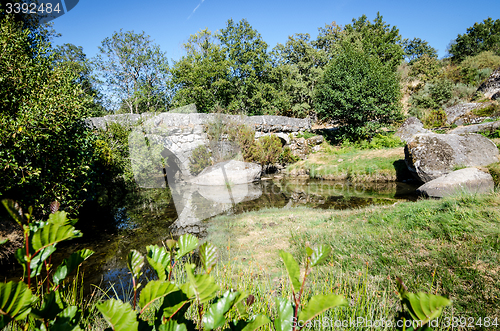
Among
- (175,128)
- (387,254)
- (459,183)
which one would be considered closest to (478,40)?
(459,183)

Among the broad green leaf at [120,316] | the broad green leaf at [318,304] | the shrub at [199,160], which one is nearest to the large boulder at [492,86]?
the shrub at [199,160]

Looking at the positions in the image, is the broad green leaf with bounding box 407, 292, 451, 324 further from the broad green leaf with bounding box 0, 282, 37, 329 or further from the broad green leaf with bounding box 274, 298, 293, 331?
the broad green leaf with bounding box 0, 282, 37, 329

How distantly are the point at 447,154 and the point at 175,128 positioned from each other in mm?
13079

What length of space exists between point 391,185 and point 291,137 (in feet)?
28.3

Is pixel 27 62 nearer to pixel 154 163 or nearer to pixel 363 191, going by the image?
pixel 154 163

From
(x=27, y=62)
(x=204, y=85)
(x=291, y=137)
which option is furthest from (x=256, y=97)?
(x=27, y=62)

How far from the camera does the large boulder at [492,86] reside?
17.4 m

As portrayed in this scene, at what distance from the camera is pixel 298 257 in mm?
4023

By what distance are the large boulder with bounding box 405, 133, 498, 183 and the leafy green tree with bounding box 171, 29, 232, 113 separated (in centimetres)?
1611

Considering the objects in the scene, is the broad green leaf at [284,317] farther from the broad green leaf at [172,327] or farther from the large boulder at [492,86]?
the large boulder at [492,86]

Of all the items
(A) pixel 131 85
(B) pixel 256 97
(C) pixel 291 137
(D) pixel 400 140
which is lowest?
(D) pixel 400 140

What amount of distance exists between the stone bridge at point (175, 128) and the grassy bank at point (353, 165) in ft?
14.6

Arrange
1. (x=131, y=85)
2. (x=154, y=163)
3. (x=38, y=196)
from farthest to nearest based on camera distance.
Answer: (x=131, y=85), (x=154, y=163), (x=38, y=196)

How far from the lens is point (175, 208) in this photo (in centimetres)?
888
